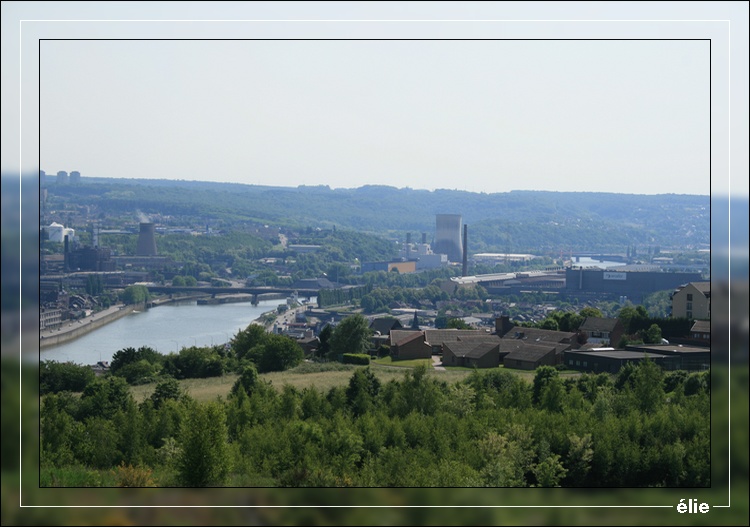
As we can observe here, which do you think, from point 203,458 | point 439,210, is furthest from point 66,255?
point 203,458

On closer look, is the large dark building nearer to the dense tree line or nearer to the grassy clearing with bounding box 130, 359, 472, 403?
the grassy clearing with bounding box 130, 359, 472, 403

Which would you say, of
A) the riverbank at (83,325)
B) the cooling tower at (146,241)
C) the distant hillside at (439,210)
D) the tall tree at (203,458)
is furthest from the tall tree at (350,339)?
the cooling tower at (146,241)

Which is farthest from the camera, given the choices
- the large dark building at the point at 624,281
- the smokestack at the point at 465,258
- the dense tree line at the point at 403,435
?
the smokestack at the point at 465,258

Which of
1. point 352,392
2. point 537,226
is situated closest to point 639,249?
point 537,226

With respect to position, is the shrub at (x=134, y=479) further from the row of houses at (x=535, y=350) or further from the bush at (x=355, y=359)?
the bush at (x=355, y=359)

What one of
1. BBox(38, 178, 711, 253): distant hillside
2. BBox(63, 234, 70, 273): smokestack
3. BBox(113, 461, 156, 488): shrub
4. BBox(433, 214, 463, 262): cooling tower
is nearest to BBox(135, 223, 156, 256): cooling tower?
BBox(38, 178, 711, 253): distant hillside
